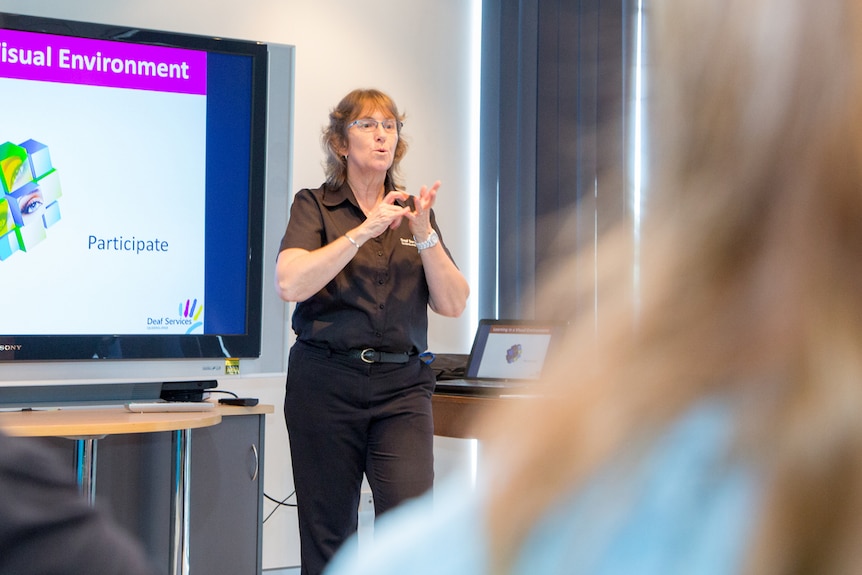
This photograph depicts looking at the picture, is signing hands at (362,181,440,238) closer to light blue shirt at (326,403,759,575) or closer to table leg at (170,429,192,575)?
table leg at (170,429,192,575)

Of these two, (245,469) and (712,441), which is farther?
(245,469)

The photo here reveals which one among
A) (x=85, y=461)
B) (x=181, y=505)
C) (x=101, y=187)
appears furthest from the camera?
(x=101, y=187)

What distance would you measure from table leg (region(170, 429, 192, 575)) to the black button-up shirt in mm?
563

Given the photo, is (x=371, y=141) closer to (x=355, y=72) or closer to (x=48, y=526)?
(x=355, y=72)

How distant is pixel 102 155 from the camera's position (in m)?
3.05

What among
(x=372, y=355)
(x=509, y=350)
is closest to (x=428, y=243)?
(x=372, y=355)

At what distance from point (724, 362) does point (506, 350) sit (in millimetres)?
3104

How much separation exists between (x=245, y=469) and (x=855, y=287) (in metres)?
3.07

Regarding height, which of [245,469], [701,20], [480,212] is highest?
[480,212]

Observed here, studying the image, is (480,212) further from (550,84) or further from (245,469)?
(245,469)

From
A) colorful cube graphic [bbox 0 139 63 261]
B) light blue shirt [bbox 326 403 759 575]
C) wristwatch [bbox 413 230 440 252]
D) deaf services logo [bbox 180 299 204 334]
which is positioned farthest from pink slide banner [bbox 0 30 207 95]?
light blue shirt [bbox 326 403 759 575]

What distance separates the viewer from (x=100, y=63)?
10.1 feet

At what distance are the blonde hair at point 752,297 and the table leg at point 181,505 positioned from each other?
107 inches

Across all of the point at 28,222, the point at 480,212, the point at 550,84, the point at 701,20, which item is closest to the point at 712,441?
the point at 701,20
